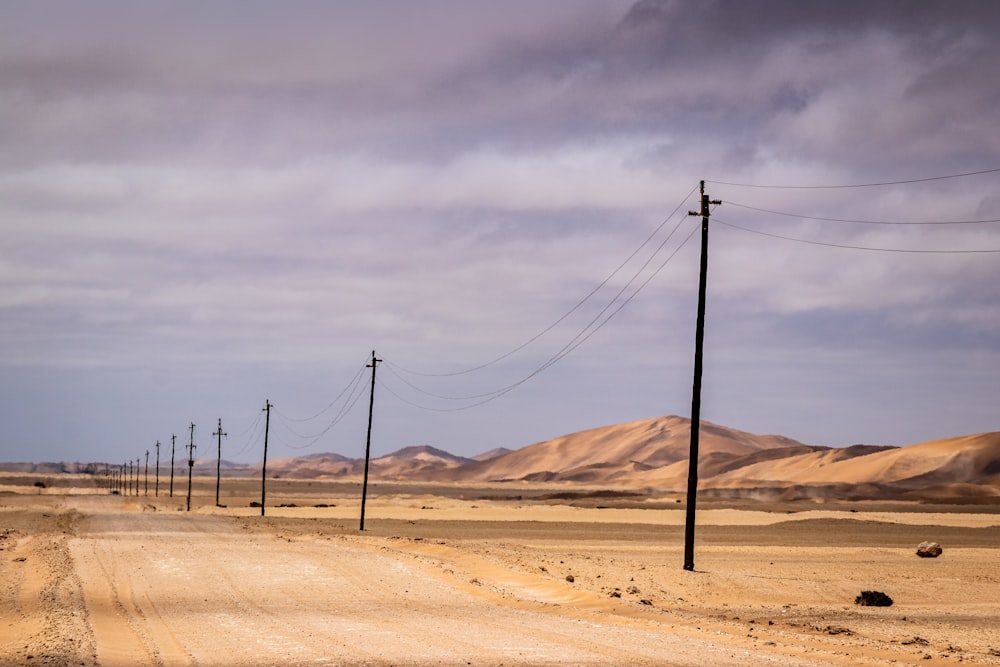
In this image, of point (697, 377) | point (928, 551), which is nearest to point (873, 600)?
point (697, 377)

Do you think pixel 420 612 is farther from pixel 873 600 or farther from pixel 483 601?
pixel 873 600

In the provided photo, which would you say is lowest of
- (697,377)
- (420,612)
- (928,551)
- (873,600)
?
(928,551)

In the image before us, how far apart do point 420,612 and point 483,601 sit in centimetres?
266

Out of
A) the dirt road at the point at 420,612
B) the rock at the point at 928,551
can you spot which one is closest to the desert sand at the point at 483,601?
the dirt road at the point at 420,612

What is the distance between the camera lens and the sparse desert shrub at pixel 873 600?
85.0ft

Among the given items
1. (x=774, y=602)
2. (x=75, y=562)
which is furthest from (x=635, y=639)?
(x=75, y=562)

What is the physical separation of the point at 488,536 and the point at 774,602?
27.2 meters

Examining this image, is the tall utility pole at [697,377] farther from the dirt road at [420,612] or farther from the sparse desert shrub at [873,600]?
the sparse desert shrub at [873,600]

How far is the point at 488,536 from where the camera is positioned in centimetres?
5241

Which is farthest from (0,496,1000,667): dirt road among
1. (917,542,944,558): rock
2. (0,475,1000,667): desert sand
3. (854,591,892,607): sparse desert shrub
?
(917,542,944,558): rock

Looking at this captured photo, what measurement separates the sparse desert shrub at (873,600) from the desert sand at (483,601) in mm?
390

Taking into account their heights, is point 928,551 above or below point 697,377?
below

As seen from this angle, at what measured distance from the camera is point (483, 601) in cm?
2488

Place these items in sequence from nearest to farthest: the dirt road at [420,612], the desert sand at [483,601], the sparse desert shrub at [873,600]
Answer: the dirt road at [420,612] < the desert sand at [483,601] < the sparse desert shrub at [873,600]
